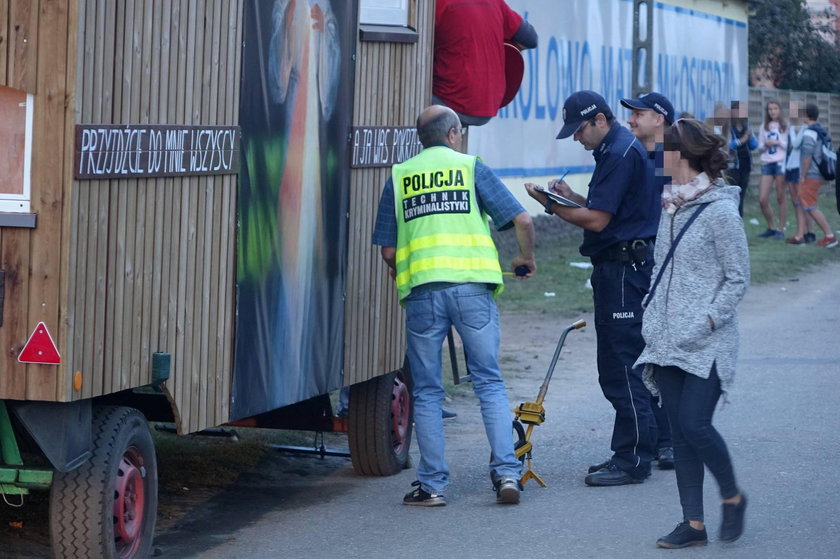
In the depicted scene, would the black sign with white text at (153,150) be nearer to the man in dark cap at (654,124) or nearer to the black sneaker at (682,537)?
the black sneaker at (682,537)

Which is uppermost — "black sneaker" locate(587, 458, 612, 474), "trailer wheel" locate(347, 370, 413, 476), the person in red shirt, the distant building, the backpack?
the distant building

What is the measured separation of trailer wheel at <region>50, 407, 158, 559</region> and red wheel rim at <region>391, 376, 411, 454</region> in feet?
7.38

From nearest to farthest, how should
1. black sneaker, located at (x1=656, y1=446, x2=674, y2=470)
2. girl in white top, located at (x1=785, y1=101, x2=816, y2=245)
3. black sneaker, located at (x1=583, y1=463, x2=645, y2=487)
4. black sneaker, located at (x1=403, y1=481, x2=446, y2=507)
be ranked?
black sneaker, located at (x1=403, y1=481, x2=446, y2=507) < black sneaker, located at (x1=583, y1=463, x2=645, y2=487) < black sneaker, located at (x1=656, y1=446, x2=674, y2=470) < girl in white top, located at (x1=785, y1=101, x2=816, y2=245)

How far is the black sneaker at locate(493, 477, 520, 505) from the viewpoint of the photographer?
21.7ft

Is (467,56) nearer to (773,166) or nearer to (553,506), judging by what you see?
(553,506)

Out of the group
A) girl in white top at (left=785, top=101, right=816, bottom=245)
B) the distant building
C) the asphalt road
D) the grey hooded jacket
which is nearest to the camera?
the grey hooded jacket

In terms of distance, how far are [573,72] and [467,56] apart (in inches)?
540

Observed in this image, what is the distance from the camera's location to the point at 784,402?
371 inches

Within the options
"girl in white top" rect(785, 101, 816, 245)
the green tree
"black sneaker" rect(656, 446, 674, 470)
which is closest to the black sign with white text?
"black sneaker" rect(656, 446, 674, 470)

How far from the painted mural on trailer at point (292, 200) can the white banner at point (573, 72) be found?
34.8 ft

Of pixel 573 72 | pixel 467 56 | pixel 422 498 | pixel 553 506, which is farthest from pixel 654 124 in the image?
pixel 573 72

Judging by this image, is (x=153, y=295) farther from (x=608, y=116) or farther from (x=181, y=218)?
(x=608, y=116)

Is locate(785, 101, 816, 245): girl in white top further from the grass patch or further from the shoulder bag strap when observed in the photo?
the shoulder bag strap

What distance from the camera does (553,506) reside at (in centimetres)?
668
